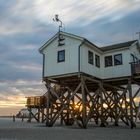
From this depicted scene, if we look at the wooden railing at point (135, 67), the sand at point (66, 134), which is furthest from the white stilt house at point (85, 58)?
the sand at point (66, 134)

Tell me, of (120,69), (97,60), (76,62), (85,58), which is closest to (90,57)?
(85,58)

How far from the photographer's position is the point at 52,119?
102ft

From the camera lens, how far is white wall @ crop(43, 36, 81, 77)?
2930 cm

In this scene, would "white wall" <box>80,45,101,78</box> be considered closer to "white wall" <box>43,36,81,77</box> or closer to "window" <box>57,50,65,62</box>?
"white wall" <box>43,36,81,77</box>

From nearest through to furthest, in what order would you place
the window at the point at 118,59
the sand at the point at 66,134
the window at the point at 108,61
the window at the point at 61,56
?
the sand at the point at 66,134 < the window at the point at 61,56 < the window at the point at 118,59 < the window at the point at 108,61

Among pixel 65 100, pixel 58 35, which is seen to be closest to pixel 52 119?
pixel 65 100

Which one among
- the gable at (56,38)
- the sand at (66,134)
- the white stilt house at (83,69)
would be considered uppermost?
the gable at (56,38)

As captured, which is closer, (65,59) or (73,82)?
(65,59)

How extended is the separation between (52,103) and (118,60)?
29.1ft

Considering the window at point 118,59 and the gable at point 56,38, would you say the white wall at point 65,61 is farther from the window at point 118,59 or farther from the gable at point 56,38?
the window at point 118,59

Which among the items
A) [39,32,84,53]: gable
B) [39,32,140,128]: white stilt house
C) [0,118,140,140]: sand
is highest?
[39,32,84,53]: gable

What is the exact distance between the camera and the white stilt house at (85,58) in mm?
29297

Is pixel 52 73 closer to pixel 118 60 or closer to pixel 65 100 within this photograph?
pixel 65 100

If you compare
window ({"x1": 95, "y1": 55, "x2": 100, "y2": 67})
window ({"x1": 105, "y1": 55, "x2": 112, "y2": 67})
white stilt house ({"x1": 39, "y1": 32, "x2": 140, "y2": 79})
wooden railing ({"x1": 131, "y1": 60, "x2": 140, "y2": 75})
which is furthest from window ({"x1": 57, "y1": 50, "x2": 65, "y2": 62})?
→ wooden railing ({"x1": 131, "y1": 60, "x2": 140, "y2": 75})
